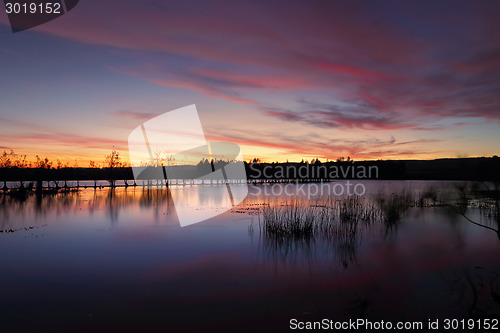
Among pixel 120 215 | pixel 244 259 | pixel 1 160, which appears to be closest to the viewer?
pixel 244 259

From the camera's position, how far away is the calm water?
6.54m

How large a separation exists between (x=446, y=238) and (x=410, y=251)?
3499 mm

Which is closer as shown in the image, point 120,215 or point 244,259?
point 244,259

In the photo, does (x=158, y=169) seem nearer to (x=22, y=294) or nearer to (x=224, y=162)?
(x=224, y=162)

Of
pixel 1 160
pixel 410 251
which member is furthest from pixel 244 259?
pixel 1 160

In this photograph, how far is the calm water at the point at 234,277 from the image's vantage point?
654 centimetres

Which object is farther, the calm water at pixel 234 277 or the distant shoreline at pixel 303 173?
the distant shoreline at pixel 303 173

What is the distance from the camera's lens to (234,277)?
30.2 feet

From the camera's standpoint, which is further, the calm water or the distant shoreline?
the distant shoreline

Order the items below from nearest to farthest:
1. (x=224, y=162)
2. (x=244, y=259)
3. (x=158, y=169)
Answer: (x=244, y=259) < (x=158, y=169) < (x=224, y=162)

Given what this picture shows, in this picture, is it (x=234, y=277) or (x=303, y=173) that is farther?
(x=303, y=173)

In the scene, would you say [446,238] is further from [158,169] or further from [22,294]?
[158,169]

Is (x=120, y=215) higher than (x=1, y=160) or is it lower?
lower

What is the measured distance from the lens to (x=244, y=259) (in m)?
11.1
